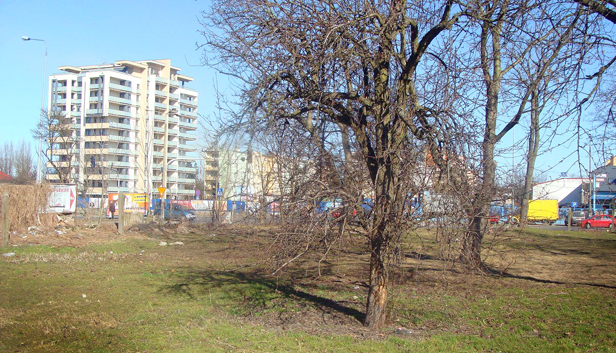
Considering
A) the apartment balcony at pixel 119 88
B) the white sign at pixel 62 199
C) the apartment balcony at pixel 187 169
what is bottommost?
the white sign at pixel 62 199

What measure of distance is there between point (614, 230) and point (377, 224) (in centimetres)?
2521

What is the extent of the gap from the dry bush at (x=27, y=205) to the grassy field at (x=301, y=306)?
19.4 feet

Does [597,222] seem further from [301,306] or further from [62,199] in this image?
[62,199]

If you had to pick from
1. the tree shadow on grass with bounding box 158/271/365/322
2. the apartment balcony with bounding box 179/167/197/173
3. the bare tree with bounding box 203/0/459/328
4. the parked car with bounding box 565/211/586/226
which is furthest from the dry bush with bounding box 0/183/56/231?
the apartment balcony with bounding box 179/167/197/173

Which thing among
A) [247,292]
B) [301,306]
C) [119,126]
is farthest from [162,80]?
[301,306]

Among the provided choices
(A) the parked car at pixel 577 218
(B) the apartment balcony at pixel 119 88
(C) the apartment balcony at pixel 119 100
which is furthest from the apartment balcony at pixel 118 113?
(A) the parked car at pixel 577 218

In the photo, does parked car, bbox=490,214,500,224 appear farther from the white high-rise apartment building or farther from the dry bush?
the white high-rise apartment building

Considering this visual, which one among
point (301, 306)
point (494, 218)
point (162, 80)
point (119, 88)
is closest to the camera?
point (494, 218)

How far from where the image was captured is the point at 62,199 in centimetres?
2141

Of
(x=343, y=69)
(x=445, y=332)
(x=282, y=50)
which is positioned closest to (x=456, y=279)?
(x=445, y=332)

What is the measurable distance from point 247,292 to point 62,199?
15.4m

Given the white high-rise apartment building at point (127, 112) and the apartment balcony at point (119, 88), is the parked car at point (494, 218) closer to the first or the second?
the white high-rise apartment building at point (127, 112)

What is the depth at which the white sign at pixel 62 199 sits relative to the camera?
21.0 meters

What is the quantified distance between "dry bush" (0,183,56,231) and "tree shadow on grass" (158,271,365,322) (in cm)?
1133
